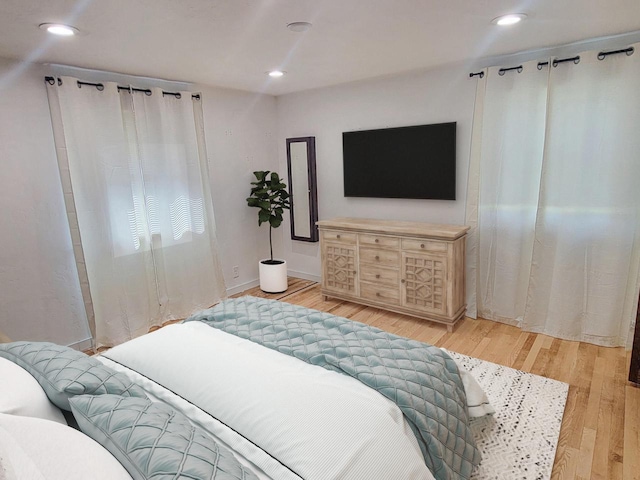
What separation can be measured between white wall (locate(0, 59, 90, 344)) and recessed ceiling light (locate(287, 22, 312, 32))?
6.79 feet

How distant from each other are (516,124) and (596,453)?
2.44m

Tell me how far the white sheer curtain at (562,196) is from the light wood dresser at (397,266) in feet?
1.42

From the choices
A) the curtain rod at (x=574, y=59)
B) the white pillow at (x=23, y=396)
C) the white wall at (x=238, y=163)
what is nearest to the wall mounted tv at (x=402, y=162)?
→ the curtain rod at (x=574, y=59)

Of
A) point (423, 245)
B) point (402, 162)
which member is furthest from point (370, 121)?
point (423, 245)

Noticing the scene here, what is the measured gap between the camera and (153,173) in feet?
12.3

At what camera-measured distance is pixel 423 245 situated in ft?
11.6

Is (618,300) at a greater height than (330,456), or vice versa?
(330,456)

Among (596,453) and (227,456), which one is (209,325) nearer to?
(227,456)

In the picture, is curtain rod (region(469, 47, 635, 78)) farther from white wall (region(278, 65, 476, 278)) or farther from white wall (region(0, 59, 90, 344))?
white wall (region(0, 59, 90, 344))

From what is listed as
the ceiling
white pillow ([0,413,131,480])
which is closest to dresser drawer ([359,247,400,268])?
the ceiling

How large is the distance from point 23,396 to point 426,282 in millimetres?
2983

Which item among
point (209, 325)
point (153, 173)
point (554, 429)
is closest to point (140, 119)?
point (153, 173)

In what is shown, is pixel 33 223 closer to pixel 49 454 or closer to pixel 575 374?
pixel 49 454

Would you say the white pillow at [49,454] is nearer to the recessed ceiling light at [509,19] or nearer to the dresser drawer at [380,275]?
the recessed ceiling light at [509,19]
